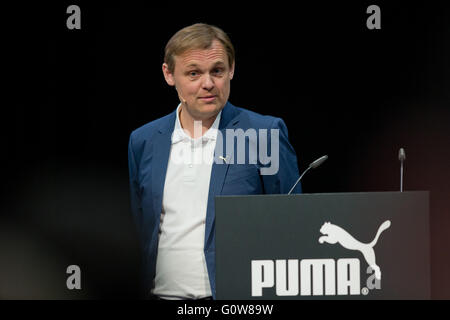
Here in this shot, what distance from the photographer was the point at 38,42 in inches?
164

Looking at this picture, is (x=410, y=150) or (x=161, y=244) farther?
(x=410, y=150)

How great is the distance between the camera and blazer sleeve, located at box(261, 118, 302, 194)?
3355 millimetres

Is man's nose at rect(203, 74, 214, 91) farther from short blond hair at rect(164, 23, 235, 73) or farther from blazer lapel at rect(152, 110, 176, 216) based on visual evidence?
blazer lapel at rect(152, 110, 176, 216)

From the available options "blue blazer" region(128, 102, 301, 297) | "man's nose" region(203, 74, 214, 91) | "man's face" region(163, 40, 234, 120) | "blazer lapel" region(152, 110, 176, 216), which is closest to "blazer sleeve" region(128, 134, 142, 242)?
"blue blazer" region(128, 102, 301, 297)

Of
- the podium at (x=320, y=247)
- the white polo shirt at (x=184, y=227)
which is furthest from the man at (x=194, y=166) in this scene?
the podium at (x=320, y=247)

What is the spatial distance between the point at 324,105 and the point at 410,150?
0.57m

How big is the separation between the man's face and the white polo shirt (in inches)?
7.9

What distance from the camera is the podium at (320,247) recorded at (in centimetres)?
271

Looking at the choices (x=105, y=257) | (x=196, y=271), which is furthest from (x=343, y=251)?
(x=105, y=257)

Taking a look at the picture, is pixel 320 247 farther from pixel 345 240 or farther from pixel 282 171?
pixel 282 171

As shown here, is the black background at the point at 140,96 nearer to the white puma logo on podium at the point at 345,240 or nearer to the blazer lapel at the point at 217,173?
the blazer lapel at the point at 217,173

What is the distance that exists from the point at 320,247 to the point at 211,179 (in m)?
0.73

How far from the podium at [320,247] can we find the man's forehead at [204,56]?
33.8 inches
